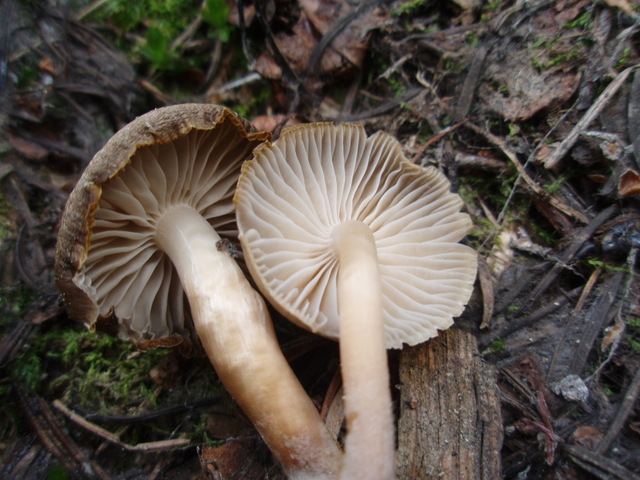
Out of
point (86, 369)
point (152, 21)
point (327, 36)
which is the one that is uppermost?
point (152, 21)

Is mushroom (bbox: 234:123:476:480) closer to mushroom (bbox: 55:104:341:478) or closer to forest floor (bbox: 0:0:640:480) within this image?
mushroom (bbox: 55:104:341:478)

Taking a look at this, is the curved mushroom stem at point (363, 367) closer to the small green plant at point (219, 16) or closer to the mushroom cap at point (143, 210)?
the mushroom cap at point (143, 210)

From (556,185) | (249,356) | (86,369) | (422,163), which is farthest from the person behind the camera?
(422,163)

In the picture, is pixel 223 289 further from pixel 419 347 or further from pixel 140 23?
pixel 140 23

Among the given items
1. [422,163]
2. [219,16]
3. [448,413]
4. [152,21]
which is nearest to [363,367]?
[448,413]

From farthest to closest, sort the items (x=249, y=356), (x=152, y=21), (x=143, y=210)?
(x=152, y=21), (x=143, y=210), (x=249, y=356)

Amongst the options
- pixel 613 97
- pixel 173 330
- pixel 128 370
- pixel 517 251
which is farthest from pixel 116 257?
pixel 613 97

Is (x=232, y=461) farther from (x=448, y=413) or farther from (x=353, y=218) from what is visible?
(x=353, y=218)

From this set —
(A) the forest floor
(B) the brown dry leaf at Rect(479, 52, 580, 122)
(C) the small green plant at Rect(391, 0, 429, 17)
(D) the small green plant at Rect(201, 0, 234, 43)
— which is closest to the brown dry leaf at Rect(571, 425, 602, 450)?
(A) the forest floor
